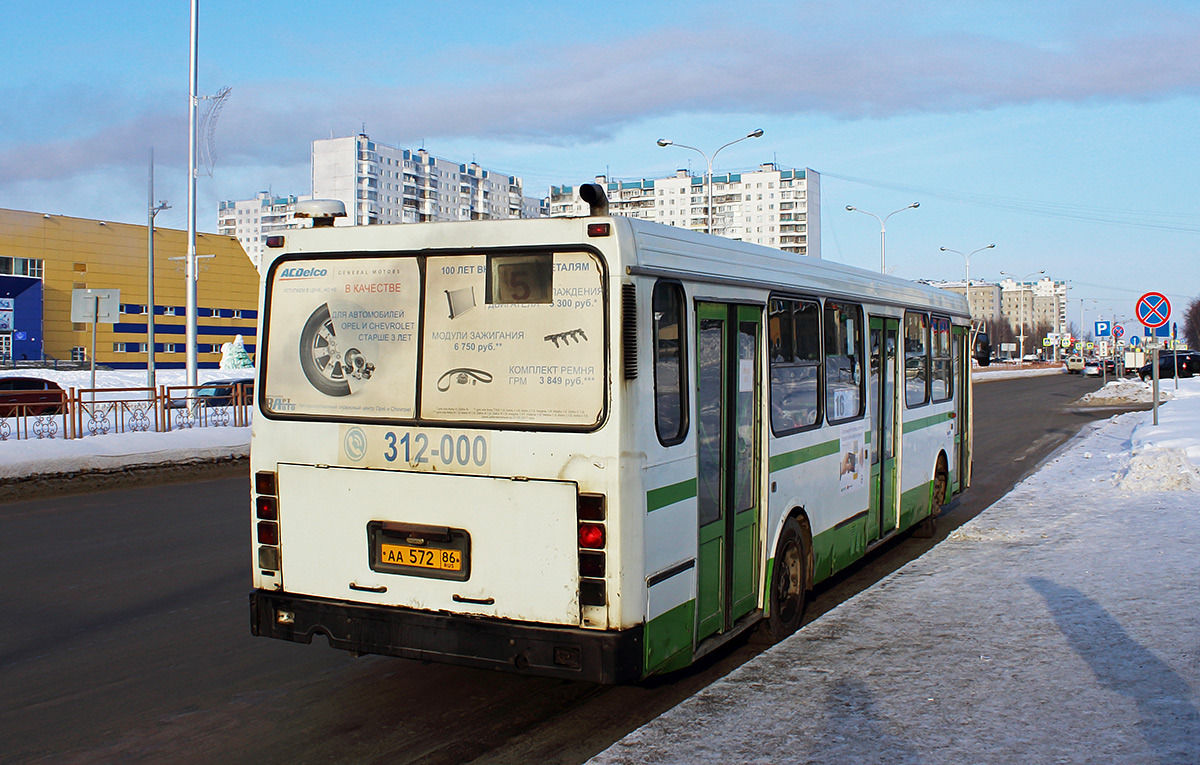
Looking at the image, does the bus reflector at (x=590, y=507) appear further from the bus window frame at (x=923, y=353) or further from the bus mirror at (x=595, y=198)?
the bus window frame at (x=923, y=353)

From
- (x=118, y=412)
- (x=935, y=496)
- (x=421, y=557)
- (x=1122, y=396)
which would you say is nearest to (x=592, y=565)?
(x=421, y=557)

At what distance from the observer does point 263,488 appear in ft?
18.0

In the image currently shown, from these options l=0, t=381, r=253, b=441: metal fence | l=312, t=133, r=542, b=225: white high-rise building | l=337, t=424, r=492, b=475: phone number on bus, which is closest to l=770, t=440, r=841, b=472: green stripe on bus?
l=337, t=424, r=492, b=475: phone number on bus

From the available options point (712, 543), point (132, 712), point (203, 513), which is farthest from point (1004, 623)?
point (203, 513)

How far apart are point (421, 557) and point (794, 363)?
2.91m

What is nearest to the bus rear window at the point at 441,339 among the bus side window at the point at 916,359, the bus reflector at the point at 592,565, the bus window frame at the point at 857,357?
the bus reflector at the point at 592,565

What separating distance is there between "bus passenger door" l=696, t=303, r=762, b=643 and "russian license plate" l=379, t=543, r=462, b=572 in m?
1.30

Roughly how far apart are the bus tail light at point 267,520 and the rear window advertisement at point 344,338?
398 millimetres

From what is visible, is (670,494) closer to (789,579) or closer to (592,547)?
(592,547)

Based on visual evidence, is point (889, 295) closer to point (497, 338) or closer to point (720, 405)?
point (720, 405)

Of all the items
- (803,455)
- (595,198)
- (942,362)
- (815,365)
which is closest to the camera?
(595,198)

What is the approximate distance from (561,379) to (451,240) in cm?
95

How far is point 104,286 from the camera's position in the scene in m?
76.3

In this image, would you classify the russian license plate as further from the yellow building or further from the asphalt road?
the yellow building
